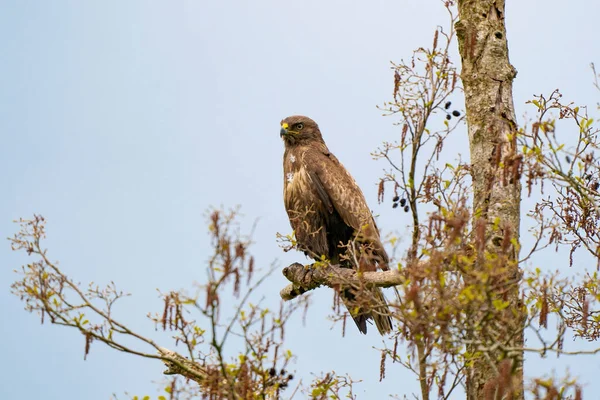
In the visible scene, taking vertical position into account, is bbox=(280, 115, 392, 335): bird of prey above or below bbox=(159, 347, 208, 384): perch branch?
above

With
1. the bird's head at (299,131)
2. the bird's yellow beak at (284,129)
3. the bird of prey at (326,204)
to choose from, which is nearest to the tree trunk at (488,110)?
the bird of prey at (326,204)

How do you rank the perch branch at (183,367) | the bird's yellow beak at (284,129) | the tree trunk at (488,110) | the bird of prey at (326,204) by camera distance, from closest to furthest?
the perch branch at (183,367)
the tree trunk at (488,110)
the bird of prey at (326,204)
the bird's yellow beak at (284,129)

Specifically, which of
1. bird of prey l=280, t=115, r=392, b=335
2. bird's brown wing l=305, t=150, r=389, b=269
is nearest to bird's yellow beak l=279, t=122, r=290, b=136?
bird of prey l=280, t=115, r=392, b=335

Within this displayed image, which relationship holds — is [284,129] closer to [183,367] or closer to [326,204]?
[326,204]

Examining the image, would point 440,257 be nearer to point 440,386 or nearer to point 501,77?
point 440,386

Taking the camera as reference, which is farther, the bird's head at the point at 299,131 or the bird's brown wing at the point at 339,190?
the bird's head at the point at 299,131

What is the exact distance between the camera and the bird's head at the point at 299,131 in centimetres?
1161

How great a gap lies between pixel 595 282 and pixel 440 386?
2.38 meters

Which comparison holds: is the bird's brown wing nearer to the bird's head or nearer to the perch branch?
the bird's head

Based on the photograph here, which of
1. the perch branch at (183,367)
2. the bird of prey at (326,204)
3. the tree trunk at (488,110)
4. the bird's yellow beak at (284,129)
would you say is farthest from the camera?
the bird's yellow beak at (284,129)

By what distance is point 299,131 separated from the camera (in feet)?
38.2

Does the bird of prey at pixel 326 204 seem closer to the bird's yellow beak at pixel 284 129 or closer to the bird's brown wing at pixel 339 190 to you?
the bird's brown wing at pixel 339 190

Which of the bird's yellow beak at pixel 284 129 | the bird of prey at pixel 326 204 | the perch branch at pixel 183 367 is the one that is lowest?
the perch branch at pixel 183 367

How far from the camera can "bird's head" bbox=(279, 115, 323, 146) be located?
1161 centimetres
